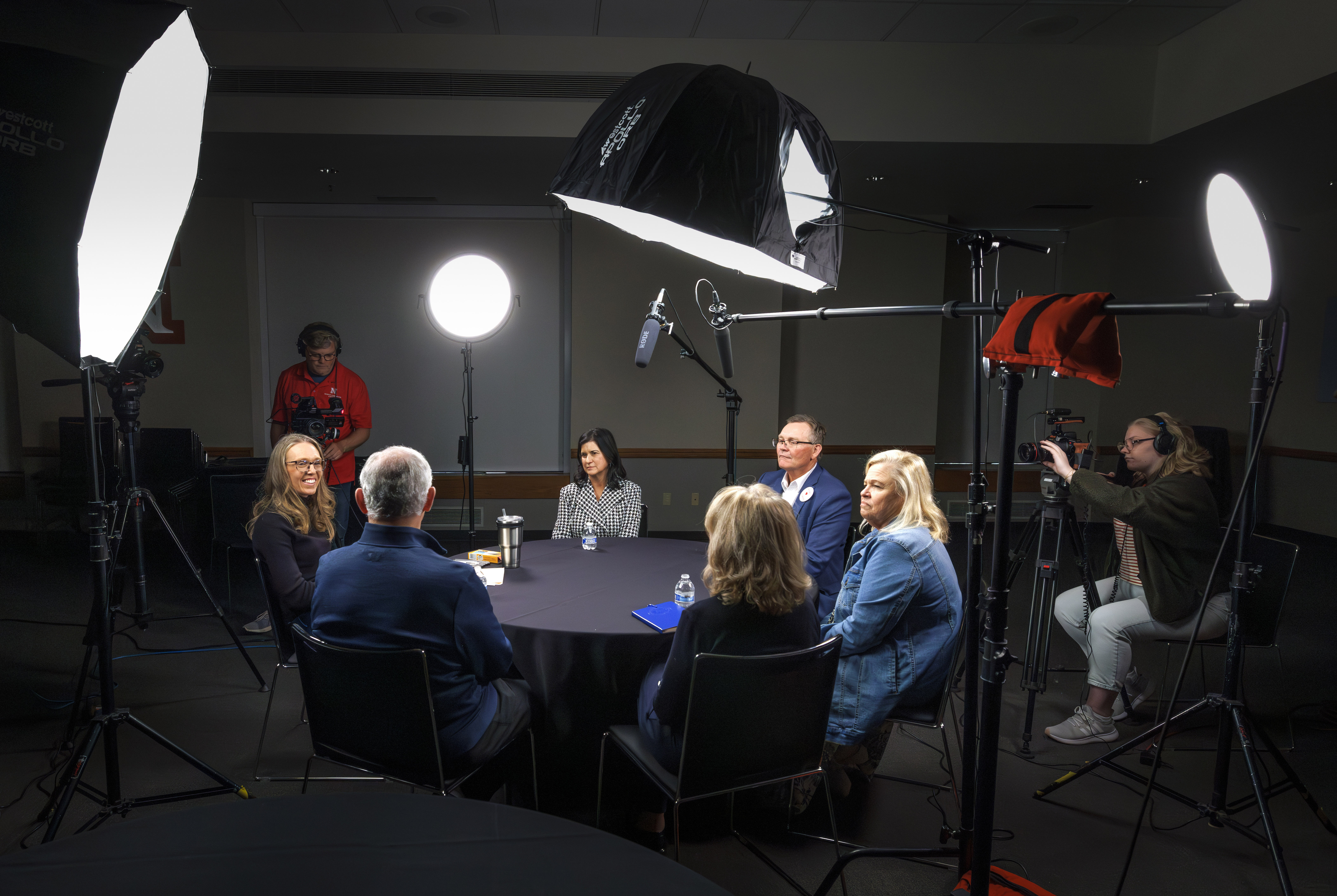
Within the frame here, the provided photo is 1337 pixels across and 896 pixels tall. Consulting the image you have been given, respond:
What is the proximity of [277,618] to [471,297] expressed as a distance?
3.58 meters

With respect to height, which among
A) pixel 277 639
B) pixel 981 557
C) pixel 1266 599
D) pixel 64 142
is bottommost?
pixel 277 639

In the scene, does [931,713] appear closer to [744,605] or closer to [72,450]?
[744,605]

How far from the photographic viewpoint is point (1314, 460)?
575cm

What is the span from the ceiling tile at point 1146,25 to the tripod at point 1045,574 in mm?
2575

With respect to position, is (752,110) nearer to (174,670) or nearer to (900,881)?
(900,881)

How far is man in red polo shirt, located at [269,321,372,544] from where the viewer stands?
4090mm

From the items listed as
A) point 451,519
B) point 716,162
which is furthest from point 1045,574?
point 451,519

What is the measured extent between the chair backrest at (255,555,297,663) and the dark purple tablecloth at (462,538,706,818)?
0.62 metres

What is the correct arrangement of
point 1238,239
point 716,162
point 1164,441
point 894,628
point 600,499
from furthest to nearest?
point 600,499
point 1164,441
point 894,628
point 1238,239
point 716,162

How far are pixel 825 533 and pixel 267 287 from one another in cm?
487

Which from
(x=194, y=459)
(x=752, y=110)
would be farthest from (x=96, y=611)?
(x=194, y=459)

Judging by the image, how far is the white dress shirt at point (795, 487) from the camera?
306cm

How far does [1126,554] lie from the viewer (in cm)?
295

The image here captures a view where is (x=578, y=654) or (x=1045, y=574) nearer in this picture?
(x=578, y=654)
